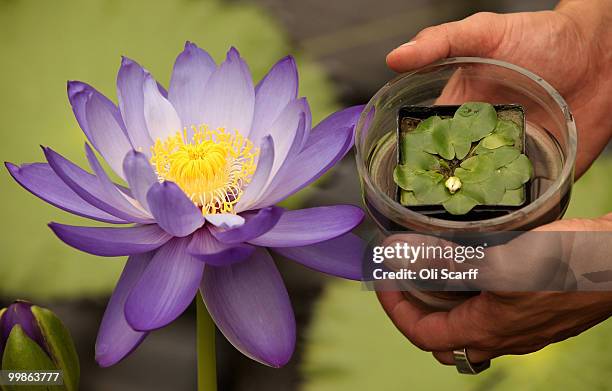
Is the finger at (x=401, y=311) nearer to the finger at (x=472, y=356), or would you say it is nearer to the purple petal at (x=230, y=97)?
the finger at (x=472, y=356)

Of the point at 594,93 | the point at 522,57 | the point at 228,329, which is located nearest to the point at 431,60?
the point at 522,57

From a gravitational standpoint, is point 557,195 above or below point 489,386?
above

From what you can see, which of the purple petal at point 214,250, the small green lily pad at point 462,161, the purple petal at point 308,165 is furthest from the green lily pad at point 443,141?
the purple petal at point 214,250

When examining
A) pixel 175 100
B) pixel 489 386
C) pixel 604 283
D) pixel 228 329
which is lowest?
pixel 489 386

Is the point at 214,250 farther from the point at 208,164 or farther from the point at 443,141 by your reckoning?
the point at 443,141

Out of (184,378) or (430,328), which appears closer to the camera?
(430,328)

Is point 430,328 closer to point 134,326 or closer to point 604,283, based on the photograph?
point 604,283

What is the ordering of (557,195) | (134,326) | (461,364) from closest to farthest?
(134,326), (557,195), (461,364)

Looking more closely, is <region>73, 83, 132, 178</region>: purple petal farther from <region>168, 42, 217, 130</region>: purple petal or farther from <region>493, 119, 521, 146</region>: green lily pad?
<region>493, 119, 521, 146</region>: green lily pad
